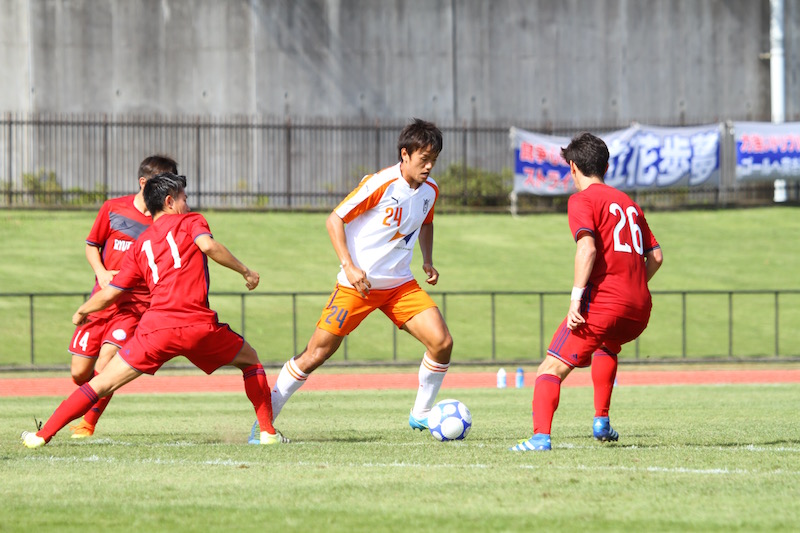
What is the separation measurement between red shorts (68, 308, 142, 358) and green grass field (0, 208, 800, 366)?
8.17 m

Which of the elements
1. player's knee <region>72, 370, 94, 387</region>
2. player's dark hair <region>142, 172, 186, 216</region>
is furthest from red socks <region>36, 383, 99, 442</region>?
player's knee <region>72, 370, 94, 387</region>

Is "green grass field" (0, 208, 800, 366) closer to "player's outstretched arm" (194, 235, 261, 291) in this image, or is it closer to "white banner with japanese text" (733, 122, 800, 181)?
"white banner with japanese text" (733, 122, 800, 181)

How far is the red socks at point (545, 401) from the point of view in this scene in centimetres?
750

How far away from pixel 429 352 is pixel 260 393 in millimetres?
1335

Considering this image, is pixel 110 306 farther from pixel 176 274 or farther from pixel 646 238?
pixel 646 238

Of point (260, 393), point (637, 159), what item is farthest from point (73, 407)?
point (637, 159)

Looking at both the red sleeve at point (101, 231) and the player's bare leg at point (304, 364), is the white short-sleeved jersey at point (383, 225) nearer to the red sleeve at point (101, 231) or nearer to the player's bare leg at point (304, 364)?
the player's bare leg at point (304, 364)

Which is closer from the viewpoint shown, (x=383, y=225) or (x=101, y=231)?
(x=383, y=225)

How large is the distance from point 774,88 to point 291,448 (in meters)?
32.0

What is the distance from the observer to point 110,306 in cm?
914

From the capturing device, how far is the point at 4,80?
106ft

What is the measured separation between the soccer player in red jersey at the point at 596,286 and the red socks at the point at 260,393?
72.1 inches

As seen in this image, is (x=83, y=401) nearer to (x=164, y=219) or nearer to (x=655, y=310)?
(x=164, y=219)

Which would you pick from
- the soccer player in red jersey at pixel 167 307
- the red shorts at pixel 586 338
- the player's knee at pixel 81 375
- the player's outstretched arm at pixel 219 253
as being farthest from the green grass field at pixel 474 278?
the red shorts at pixel 586 338
